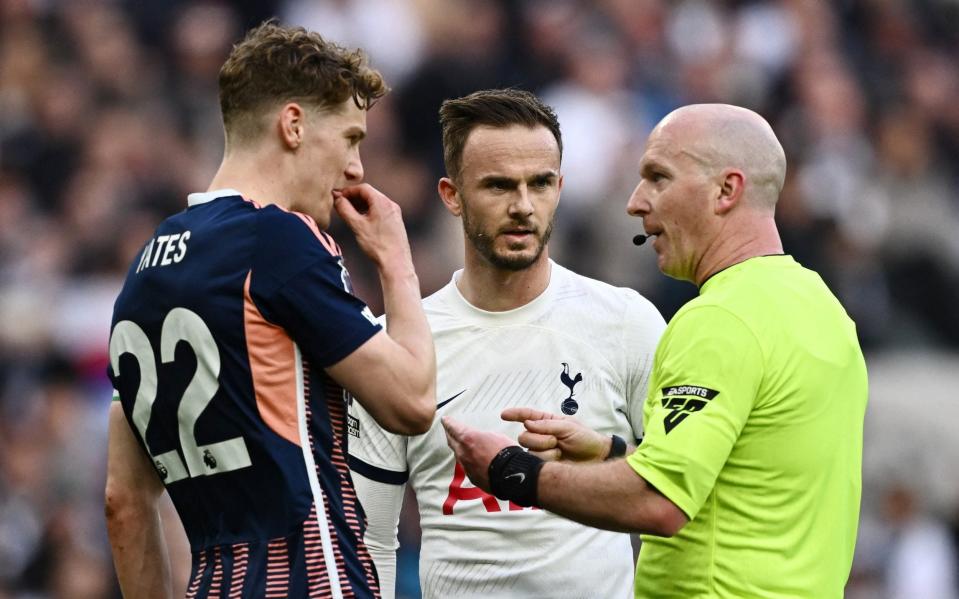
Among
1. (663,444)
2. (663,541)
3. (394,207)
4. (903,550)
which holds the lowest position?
(903,550)

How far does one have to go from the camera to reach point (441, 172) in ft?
36.7

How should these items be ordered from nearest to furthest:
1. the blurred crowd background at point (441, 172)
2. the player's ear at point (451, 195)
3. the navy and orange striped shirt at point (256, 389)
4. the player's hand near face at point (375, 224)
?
the navy and orange striped shirt at point (256, 389) < the player's hand near face at point (375, 224) < the player's ear at point (451, 195) < the blurred crowd background at point (441, 172)

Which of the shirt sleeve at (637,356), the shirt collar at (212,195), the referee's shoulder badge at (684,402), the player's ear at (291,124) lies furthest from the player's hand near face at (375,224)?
the shirt sleeve at (637,356)

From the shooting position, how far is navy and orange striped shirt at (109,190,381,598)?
12.9 feet

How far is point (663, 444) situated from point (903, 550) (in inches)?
271

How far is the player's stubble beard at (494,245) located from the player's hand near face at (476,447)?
107 cm

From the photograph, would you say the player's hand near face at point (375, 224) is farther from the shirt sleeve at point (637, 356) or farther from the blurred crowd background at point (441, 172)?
the blurred crowd background at point (441, 172)

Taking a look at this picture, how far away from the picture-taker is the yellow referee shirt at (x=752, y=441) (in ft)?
13.0

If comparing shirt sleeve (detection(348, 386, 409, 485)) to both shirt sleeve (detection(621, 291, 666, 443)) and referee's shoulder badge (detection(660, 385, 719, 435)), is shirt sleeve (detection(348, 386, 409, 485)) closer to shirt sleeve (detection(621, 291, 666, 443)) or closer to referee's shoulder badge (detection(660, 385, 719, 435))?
shirt sleeve (detection(621, 291, 666, 443))

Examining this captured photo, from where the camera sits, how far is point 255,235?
3.96m

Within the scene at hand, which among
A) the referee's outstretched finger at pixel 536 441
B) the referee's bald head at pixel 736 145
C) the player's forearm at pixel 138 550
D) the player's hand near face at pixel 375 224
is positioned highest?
the referee's bald head at pixel 736 145

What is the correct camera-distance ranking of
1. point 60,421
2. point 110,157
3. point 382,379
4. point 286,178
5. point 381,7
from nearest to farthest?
point 382,379 → point 286,178 → point 60,421 → point 110,157 → point 381,7

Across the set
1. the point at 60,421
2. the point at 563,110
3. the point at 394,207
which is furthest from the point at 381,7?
the point at 394,207

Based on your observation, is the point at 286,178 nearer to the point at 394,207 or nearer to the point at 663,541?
the point at 394,207
